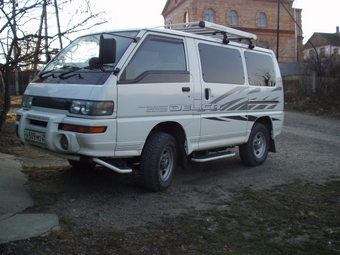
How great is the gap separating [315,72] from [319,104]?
122 inches

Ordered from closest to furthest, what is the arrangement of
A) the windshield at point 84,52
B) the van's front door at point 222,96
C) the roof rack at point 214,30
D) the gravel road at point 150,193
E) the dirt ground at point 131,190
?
the dirt ground at point 131,190 → the gravel road at point 150,193 → the windshield at point 84,52 → the van's front door at point 222,96 → the roof rack at point 214,30

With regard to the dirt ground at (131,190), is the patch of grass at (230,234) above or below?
below

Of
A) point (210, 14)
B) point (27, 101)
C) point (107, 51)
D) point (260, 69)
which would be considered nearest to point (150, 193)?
point (107, 51)

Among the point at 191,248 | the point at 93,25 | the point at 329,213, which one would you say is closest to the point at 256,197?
the point at 329,213

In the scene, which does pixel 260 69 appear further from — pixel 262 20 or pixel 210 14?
pixel 262 20

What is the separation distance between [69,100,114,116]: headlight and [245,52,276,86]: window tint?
11.3 ft

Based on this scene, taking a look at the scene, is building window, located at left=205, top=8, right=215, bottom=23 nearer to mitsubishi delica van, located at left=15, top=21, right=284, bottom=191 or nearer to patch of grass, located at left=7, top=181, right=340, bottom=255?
mitsubishi delica van, located at left=15, top=21, right=284, bottom=191

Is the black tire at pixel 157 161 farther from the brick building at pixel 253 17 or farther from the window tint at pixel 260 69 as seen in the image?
the brick building at pixel 253 17

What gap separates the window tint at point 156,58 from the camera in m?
5.29

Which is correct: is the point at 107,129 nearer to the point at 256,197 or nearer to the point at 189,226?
the point at 189,226

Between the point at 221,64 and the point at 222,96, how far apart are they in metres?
0.56

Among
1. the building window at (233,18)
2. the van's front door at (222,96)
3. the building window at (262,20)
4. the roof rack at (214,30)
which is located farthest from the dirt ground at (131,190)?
the building window at (262,20)

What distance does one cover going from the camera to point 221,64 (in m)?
6.76

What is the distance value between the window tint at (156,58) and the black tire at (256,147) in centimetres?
247
